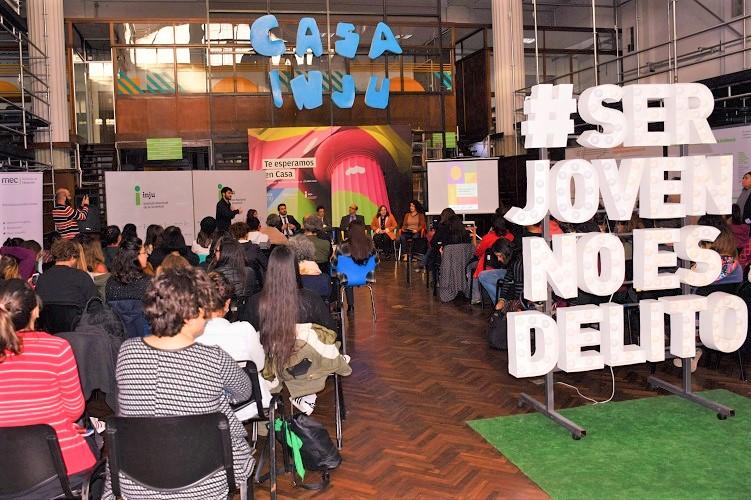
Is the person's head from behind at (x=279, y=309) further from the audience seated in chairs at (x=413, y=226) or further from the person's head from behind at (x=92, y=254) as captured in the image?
the audience seated in chairs at (x=413, y=226)

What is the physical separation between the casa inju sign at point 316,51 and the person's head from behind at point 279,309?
1098 centimetres

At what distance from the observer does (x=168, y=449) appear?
2.53 metres

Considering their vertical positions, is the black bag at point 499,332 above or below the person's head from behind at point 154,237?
below

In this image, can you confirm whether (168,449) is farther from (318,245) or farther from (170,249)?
(318,245)

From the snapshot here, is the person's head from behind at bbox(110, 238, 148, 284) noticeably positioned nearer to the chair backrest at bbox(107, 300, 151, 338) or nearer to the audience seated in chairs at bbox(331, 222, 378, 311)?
the chair backrest at bbox(107, 300, 151, 338)

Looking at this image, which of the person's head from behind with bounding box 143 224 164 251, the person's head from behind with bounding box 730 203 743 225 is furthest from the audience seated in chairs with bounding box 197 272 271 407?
the person's head from behind with bounding box 730 203 743 225

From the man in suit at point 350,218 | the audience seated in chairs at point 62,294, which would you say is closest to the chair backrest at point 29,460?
the audience seated in chairs at point 62,294

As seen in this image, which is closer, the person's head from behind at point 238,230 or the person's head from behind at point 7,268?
the person's head from behind at point 7,268

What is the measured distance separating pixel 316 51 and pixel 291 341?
1141 centimetres

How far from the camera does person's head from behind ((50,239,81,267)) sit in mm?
4961

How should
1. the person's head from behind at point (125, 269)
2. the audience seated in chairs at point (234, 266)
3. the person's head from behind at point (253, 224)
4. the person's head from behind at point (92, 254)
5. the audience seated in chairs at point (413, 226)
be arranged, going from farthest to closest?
the audience seated in chairs at point (413, 226), the person's head from behind at point (253, 224), the audience seated in chairs at point (234, 266), the person's head from behind at point (92, 254), the person's head from behind at point (125, 269)

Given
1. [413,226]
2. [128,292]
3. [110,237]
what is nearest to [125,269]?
[128,292]

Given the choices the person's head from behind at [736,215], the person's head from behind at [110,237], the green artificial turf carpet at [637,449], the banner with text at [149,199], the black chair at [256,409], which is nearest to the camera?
the black chair at [256,409]

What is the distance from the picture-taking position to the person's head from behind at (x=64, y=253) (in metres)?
4.96
